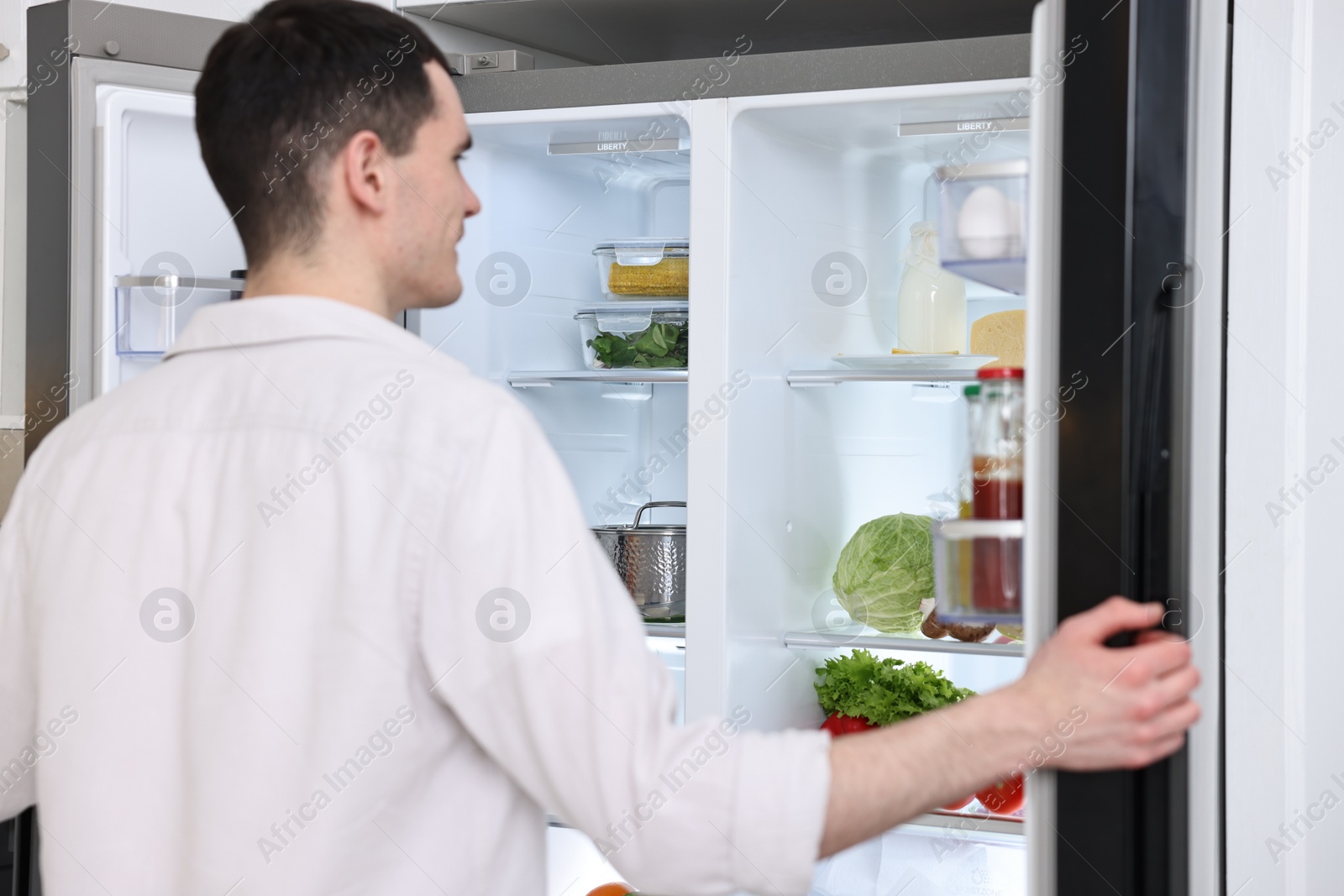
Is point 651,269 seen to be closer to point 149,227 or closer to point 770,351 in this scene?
point 770,351

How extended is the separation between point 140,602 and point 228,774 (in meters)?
Answer: 0.15

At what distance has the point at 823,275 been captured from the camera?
2.18 m

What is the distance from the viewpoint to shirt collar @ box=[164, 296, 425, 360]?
39.2 inches

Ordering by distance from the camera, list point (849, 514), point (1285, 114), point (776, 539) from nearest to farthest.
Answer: point (1285, 114), point (776, 539), point (849, 514)

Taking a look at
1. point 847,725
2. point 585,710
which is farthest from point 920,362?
point 585,710

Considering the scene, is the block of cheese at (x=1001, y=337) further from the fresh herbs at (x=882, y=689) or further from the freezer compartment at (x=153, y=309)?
the freezer compartment at (x=153, y=309)

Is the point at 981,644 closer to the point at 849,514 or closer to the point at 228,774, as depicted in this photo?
the point at 849,514

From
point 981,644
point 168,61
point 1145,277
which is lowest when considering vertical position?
point 981,644

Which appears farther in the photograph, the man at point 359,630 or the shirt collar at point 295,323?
the shirt collar at point 295,323

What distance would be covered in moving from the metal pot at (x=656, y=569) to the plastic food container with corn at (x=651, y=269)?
0.37 meters

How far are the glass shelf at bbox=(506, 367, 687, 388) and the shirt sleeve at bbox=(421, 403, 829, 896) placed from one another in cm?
112

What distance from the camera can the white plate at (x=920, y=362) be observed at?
1.99 m

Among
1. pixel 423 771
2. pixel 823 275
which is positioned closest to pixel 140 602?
pixel 423 771

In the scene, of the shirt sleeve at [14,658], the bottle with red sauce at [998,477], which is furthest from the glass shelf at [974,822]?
the shirt sleeve at [14,658]
